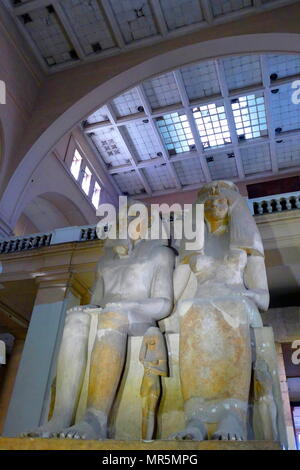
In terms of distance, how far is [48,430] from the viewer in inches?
93.2

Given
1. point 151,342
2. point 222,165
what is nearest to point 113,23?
point 222,165

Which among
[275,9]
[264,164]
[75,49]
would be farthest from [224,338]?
[264,164]

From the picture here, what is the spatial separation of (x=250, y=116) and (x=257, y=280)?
1359 centimetres

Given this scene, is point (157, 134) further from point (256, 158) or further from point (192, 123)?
point (256, 158)

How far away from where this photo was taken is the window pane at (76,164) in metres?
16.4

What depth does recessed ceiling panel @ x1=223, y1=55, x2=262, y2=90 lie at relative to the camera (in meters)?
13.5

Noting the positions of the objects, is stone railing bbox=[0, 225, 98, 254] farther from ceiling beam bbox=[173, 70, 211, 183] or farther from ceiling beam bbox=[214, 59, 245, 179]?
ceiling beam bbox=[214, 59, 245, 179]

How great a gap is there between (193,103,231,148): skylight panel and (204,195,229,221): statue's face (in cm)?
1246

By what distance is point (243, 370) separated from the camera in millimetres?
2336

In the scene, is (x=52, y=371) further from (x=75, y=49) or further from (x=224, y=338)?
(x=75, y=49)

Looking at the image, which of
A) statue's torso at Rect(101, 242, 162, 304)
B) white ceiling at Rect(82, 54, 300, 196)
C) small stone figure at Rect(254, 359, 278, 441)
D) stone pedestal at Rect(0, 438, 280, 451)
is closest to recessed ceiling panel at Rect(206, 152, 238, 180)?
white ceiling at Rect(82, 54, 300, 196)

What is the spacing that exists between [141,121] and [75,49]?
3621 millimetres

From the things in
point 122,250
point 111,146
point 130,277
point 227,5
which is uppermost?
point 111,146
